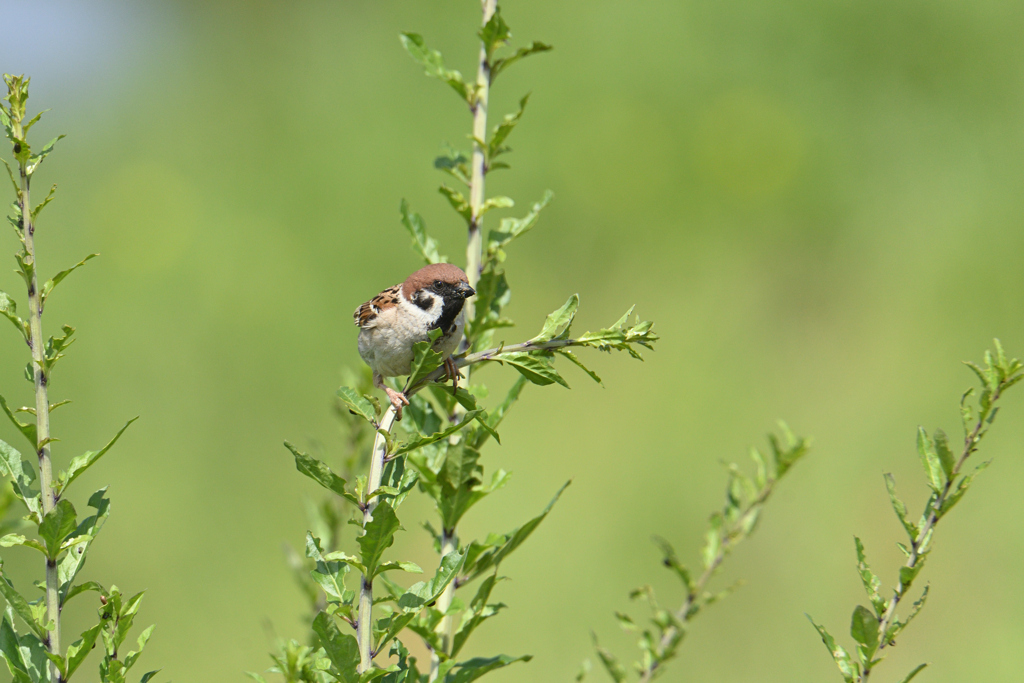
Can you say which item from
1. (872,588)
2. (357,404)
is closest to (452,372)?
(357,404)

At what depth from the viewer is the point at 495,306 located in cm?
256

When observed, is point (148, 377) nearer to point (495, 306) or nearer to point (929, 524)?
point (495, 306)

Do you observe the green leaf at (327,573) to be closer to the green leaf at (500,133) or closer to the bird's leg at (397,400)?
the bird's leg at (397,400)

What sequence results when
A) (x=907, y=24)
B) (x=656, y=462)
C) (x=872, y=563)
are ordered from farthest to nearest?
1. (x=907, y=24)
2. (x=656, y=462)
3. (x=872, y=563)

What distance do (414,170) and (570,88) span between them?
6.86 feet

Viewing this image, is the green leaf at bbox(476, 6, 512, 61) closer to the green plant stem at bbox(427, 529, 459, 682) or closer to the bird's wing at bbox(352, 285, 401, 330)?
the bird's wing at bbox(352, 285, 401, 330)

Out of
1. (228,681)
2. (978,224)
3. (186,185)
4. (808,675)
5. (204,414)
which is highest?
(186,185)

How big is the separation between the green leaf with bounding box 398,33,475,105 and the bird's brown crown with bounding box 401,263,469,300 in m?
0.51

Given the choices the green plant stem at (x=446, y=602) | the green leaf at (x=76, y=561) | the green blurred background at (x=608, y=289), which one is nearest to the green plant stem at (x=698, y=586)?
the green plant stem at (x=446, y=602)

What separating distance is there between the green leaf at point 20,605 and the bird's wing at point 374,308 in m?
1.55

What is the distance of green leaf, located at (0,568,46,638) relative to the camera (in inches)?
65.5

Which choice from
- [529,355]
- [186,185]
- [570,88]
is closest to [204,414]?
[186,185]

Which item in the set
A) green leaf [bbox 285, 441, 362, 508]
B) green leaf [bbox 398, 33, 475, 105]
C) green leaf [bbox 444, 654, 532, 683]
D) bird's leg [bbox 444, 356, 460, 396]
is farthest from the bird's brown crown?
green leaf [bbox 444, 654, 532, 683]

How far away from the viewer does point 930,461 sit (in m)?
1.99
